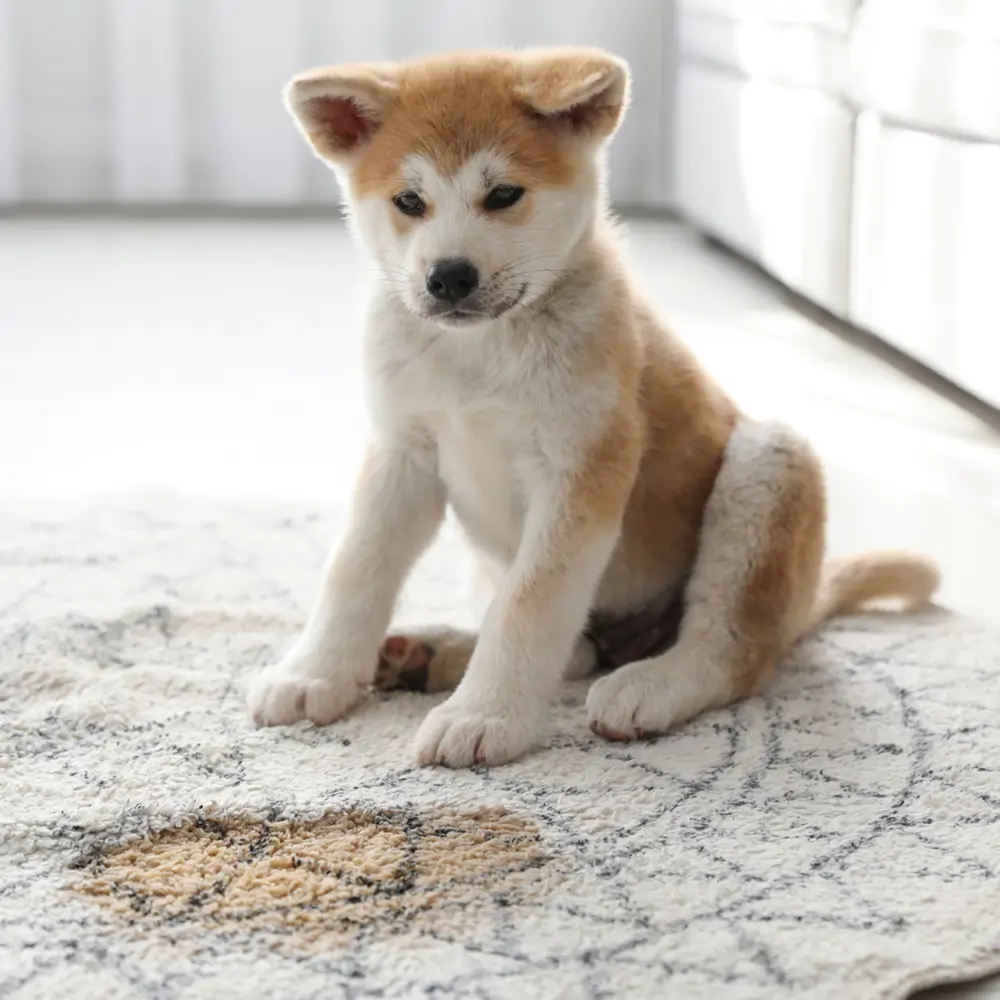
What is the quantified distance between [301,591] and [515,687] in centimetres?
61

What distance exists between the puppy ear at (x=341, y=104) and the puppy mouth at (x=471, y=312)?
0.82 ft

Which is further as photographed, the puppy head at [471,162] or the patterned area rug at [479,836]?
the puppy head at [471,162]

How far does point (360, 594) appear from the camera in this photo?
5.51 feet

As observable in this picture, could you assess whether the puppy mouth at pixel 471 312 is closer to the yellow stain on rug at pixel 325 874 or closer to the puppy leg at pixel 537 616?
the puppy leg at pixel 537 616

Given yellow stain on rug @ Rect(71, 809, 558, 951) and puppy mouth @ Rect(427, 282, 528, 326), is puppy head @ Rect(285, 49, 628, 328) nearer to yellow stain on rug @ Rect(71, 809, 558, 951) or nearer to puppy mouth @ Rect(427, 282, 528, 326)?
puppy mouth @ Rect(427, 282, 528, 326)

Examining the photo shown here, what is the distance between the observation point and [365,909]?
124 cm

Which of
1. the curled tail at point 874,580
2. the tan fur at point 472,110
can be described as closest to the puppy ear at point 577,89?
the tan fur at point 472,110

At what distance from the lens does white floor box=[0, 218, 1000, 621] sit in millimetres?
2529

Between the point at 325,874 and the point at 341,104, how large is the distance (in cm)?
84

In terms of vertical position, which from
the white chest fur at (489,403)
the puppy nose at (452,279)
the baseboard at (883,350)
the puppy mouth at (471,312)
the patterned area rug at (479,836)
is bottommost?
the baseboard at (883,350)

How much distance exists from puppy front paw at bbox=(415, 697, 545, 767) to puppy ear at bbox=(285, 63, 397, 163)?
634 mm

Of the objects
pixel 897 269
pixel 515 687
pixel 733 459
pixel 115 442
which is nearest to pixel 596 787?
pixel 515 687

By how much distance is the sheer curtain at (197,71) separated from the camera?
5.09 meters

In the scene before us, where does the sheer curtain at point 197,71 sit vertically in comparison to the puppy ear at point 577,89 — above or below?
below
